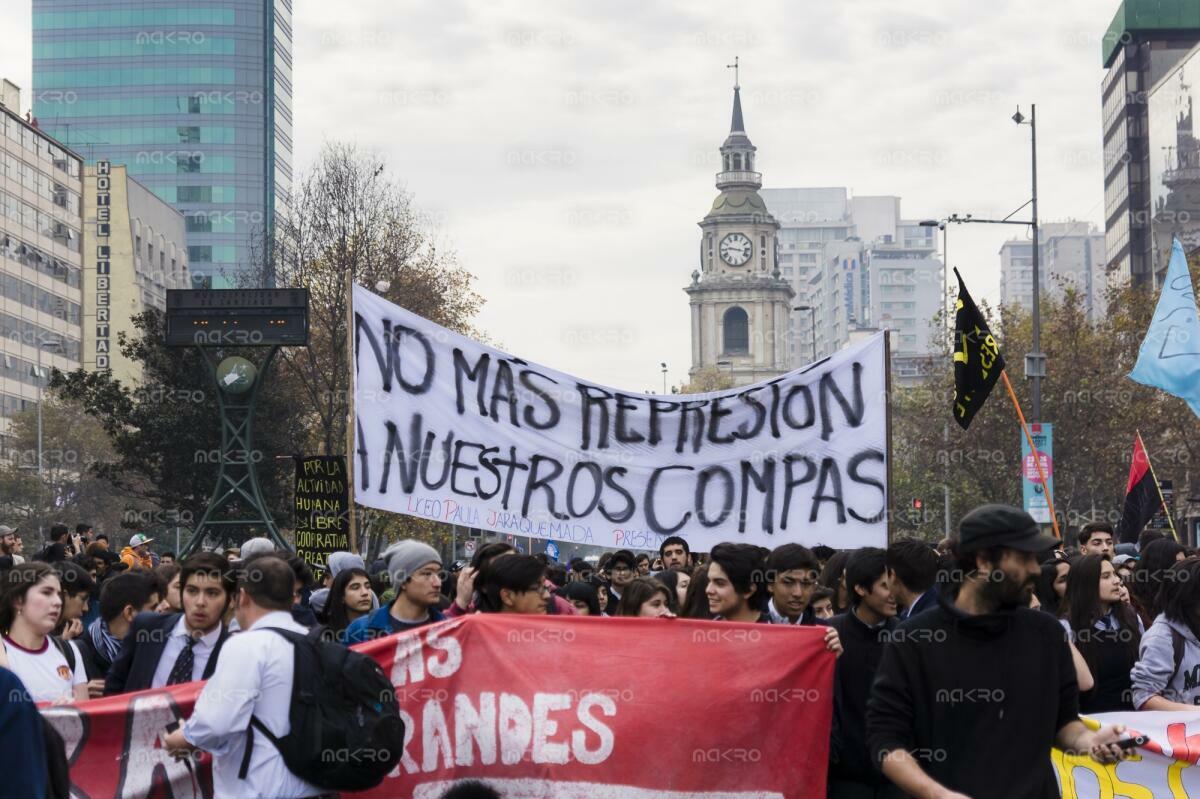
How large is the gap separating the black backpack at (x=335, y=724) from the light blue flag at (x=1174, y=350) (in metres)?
11.7

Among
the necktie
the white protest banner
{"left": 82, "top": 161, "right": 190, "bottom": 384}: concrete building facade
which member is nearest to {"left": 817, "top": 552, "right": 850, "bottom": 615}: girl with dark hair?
the white protest banner

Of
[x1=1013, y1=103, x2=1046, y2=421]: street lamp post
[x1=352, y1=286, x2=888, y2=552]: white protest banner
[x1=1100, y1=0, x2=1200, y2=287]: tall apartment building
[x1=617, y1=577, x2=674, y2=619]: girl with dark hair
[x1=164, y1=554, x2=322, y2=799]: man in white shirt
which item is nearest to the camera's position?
[x1=164, y1=554, x2=322, y2=799]: man in white shirt

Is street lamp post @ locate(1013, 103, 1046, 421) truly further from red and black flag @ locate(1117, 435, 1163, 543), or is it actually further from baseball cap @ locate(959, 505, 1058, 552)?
baseball cap @ locate(959, 505, 1058, 552)

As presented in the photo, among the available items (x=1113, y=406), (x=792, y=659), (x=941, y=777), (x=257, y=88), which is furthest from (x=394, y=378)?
(x=257, y=88)

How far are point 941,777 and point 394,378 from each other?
6.96 m

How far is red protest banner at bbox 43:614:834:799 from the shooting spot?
7.45 m

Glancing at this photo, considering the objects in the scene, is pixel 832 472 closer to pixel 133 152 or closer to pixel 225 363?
pixel 225 363

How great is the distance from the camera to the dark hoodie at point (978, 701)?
5.36 metres

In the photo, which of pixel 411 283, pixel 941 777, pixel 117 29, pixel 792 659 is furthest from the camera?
pixel 117 29

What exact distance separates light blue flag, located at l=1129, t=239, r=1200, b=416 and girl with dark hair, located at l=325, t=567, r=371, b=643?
29.5ft

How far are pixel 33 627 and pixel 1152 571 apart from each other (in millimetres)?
5322

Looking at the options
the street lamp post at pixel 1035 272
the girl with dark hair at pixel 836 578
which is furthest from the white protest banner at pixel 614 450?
the street lamp post at pixel 1035 272

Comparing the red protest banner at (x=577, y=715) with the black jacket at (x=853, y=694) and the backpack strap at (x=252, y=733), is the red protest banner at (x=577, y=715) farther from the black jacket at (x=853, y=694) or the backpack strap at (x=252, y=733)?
the backpack strap at (x=252, y=733)

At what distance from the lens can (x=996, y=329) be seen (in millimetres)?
50281
